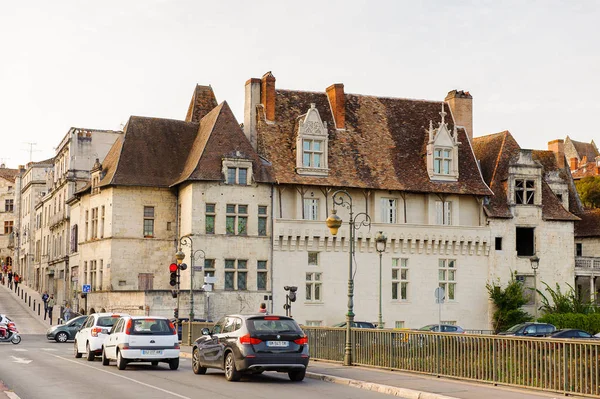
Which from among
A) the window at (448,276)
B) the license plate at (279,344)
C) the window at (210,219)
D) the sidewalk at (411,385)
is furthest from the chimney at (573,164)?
the license plate at (279,344)

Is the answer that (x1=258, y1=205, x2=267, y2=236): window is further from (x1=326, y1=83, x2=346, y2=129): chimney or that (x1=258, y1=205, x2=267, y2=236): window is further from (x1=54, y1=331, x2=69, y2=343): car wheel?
(x1=54, y1=331, x2=69, y2=343): car wheel

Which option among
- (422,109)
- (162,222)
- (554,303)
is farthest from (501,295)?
(162,222)

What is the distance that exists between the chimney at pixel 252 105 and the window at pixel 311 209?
4743 millimetres

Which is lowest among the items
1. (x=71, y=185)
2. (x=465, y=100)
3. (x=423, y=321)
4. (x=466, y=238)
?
(x=423, y=321)

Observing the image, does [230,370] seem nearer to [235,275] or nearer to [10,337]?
[10,337]

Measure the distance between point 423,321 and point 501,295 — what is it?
5.11 m

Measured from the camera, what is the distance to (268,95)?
55.9m

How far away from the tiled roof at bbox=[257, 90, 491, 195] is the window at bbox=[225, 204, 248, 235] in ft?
9.22

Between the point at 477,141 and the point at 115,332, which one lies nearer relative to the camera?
Answer: the point at 115,332

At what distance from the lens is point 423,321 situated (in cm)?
5559

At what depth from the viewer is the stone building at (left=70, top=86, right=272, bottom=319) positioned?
51719 mm

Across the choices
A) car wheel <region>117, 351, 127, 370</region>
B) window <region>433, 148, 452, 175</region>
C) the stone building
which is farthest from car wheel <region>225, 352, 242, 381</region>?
window <region>433, 148, 452, 175</region>

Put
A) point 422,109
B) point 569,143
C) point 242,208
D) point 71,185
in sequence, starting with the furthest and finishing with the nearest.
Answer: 1. point 569,143
2. point 71,185
3. point 422,109
4. point 242,208

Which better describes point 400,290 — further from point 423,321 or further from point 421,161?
point 421,161
